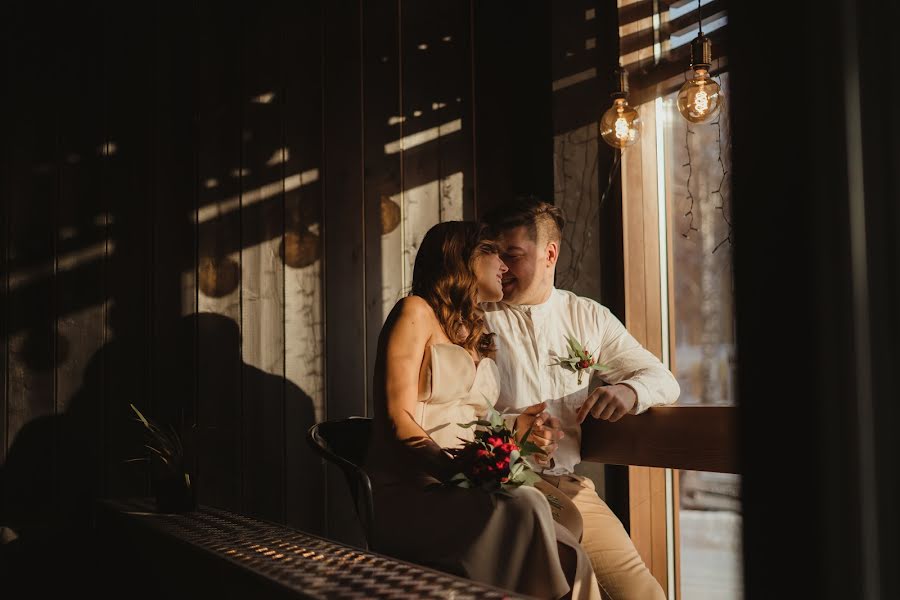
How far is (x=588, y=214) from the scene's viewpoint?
3885 millimetres

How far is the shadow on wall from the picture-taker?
3.06 m

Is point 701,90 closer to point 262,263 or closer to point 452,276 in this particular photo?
point 452,276

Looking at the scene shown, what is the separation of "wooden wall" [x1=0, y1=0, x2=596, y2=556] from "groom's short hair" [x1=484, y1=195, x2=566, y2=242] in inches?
30.1

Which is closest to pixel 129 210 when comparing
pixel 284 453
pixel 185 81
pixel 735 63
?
pixel 185 81

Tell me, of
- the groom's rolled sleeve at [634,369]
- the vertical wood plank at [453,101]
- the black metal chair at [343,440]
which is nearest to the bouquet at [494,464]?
the black metal chair at [343,440]

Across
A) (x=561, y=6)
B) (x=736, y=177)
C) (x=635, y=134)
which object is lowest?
(x=736, y=177)

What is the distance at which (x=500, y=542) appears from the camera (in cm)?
207

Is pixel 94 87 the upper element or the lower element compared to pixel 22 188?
upper

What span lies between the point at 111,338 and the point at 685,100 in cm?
245

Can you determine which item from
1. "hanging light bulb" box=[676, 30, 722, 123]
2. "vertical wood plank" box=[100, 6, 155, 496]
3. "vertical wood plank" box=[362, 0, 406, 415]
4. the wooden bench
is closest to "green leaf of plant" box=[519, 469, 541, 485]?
the wooden bench

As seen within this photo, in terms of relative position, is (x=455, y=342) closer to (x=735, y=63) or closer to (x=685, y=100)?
(x=685, y=100)

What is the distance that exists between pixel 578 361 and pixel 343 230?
4.53 ft

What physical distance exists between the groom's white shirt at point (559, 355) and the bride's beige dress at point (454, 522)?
430mm

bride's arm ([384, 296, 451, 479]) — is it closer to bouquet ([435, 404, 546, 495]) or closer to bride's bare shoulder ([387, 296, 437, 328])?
bride's bare shoulder ([387, 296, 437, 328])
